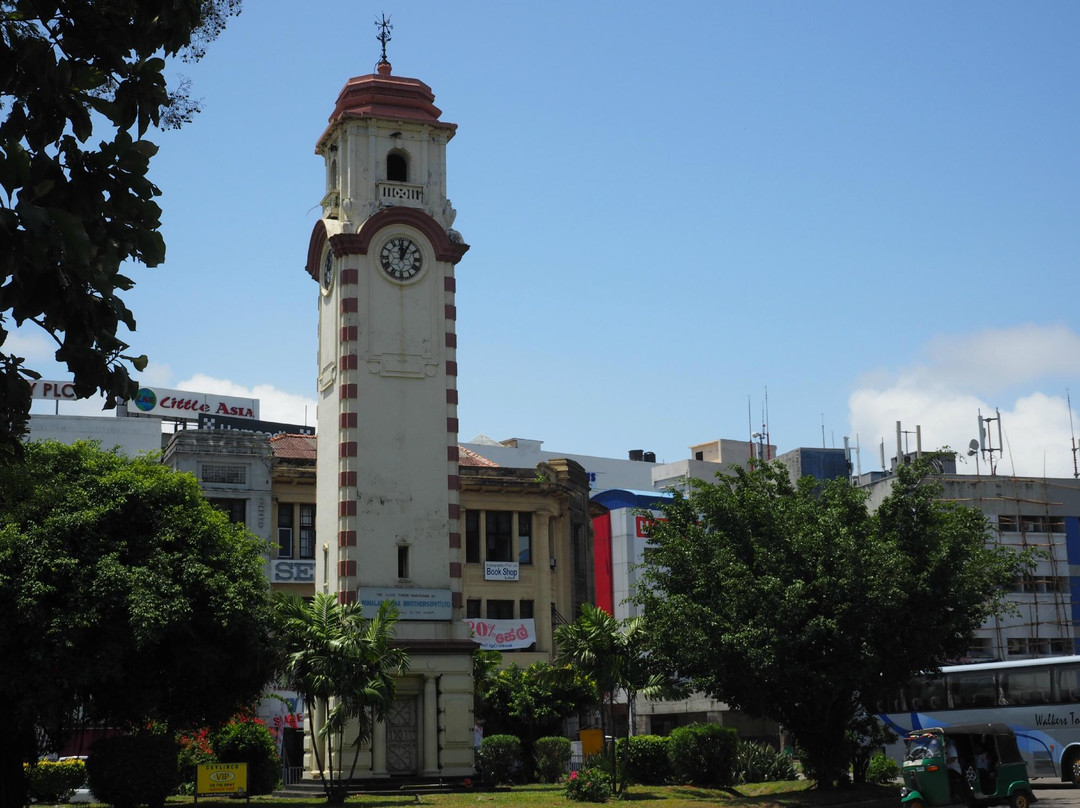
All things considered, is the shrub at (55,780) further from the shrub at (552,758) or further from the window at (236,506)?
the window at (236,506)

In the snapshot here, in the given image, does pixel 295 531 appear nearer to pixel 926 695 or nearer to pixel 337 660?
pixel 337 660

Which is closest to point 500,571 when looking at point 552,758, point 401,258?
point 552,758

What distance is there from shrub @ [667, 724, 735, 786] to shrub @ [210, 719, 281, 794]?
42.1 ft

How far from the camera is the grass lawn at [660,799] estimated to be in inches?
1316

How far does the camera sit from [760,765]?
137 ft

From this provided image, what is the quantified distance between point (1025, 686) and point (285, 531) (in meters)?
32.6

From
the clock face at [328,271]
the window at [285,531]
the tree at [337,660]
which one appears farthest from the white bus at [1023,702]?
the window at [285,531]

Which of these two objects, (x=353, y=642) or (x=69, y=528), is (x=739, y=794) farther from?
(x=69, y=528)

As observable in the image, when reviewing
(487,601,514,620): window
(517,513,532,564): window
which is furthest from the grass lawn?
(517,513,532,564): window

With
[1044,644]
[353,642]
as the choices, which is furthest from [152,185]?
[1044,644]

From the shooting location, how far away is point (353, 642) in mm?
34250

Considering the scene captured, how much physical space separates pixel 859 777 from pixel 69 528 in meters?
23.1

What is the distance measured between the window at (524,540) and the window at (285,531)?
1131cm

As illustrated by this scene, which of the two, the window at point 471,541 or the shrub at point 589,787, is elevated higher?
the window at point 471,541
